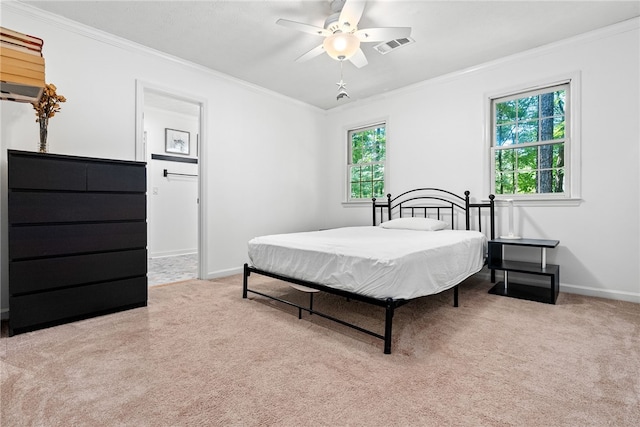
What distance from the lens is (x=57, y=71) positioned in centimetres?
288

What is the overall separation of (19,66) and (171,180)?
519 cm

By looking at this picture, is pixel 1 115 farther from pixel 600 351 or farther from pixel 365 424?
pixel 600 351

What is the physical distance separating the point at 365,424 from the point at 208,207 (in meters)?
3.32

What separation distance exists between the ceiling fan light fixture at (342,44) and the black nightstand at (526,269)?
2.48m

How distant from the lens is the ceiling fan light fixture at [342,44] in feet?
8.64

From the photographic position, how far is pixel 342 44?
2.65 metres

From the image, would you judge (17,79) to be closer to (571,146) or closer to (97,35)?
(97,35)

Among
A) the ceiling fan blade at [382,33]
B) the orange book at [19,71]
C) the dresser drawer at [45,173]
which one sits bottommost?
the dresser drawer at [45,173]

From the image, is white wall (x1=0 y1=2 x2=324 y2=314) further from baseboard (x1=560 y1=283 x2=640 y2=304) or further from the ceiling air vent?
baseboard (x1=560 y1=283 x2=640 y2=304)

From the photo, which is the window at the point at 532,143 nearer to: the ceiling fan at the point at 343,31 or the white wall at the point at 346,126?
the white wall at the point at 346,126

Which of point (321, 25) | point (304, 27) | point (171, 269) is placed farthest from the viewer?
point (171, 269)

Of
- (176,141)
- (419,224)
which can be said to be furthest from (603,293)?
(176,141)

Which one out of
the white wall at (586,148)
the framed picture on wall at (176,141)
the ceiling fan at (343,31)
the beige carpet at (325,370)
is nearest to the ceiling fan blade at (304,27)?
the ceiling fan at (343,31)

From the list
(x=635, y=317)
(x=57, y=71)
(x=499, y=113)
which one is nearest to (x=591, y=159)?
(x=499, y=113)
